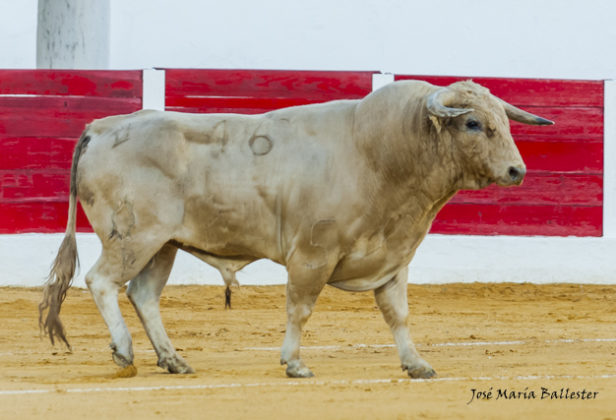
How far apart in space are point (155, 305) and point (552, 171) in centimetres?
558

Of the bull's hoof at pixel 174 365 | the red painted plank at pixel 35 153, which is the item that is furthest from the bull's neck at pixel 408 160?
the red painted plank at pixel 35 153

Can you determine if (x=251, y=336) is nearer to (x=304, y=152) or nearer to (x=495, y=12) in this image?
(x=304, y=152)

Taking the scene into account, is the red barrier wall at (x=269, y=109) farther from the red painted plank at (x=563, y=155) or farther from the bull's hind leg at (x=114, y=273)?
the bull's hind leg at (x=114, y=273)

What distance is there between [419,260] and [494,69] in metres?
4.30

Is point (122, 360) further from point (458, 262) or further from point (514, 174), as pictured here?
point (458, 262)

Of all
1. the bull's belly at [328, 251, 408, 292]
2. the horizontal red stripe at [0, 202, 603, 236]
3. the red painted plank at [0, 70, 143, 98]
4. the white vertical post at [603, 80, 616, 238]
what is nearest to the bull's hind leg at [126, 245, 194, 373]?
the bull's belly at [328, 251, 408, 292]

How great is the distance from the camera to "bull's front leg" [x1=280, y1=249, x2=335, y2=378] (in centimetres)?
662

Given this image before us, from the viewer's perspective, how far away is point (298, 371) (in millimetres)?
6582

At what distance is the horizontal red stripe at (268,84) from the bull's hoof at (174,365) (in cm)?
490

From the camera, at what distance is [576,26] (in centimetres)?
1552

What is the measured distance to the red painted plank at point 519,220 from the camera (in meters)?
Answer: 11.6

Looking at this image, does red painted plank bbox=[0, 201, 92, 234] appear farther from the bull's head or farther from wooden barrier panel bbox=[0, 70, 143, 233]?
the bull's head

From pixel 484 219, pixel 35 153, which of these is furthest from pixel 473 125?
pixel 35 153

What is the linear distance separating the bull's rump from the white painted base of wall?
434 centimetres
